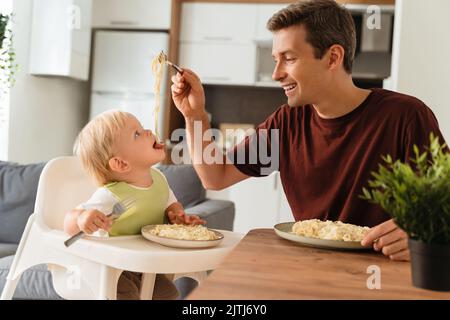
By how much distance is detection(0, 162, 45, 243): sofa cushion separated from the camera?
298 cm

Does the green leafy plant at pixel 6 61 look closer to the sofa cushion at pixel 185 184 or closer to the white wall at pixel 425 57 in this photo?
the sofa cushion at pixel 185 184

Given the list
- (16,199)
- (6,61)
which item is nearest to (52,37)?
(6,61)

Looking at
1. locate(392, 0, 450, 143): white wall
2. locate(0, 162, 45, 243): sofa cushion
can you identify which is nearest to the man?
locate(0, 162, 45, 243): sofa cushion

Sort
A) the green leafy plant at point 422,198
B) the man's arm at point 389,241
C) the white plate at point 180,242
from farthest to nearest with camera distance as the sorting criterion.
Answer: the white plate at point 180,242, the man's arm at point 389,241, the green leafy plant at point 422,198

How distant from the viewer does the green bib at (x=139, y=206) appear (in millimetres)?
1446

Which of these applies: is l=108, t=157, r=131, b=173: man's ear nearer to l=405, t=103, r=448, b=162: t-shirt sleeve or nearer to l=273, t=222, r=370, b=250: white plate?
l=273, t=222, r=370, b=250: white plate

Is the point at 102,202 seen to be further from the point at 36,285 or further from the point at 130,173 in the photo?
the point at 36,285

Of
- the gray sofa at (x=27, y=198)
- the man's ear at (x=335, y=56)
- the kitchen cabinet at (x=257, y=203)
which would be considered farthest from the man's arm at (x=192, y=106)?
the kitchen cabinet at (x=257, y=203)

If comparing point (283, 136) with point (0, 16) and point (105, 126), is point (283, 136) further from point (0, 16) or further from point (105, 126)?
point (0, 16)

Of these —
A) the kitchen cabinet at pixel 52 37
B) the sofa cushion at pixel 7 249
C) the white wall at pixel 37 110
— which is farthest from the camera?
the kitchen cabinet at pixel 52 37

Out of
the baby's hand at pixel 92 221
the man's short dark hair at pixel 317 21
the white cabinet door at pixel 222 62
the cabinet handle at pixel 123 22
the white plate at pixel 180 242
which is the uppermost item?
the cabinet handle at pixel 123 22

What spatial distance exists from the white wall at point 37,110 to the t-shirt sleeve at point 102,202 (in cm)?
312

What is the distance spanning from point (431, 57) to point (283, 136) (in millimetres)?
2309

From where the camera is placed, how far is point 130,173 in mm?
1573
